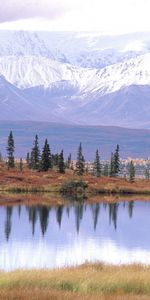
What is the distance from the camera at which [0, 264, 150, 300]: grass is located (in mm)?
27298

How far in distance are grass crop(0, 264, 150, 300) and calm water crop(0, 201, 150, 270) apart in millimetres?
7140

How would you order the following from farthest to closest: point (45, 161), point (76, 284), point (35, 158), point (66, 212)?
point (35, 158), point (45, 161), point (66, 212), point (76, 284)

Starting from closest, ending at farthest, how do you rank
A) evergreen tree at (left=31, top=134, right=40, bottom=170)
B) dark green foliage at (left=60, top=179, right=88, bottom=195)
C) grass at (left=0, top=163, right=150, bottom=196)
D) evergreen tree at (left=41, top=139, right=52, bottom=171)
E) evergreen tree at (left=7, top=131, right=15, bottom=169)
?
grass at (left=0, top=163, right=150, bottom=196) → dark green foliage at (left=60, top=179, right=88, bottom=195) → evergreen tree at (left=41, top=139, right=52, bottom=171) → evergreen tree at (left=7, top=131, right=15, bottom=169) → evergreen tree at (left=31, top=134, right=40, bottom=170)

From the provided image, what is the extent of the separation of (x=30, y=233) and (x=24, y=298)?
4237 centimetres

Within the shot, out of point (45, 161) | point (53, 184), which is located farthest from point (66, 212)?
point (45, 161)

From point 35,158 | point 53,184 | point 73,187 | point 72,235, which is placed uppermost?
point 35,158

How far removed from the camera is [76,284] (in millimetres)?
30844

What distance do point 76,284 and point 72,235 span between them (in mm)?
37155

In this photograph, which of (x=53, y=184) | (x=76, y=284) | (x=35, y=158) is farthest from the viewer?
(x=35, y=158)

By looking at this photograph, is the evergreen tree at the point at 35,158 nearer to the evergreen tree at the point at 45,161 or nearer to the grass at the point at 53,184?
the evergreen tree at the point at 45,161

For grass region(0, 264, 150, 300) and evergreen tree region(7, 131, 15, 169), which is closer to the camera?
grass region(0, 264, 150, 300)

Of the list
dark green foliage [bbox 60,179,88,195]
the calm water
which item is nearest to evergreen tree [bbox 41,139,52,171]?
dark green foliage [bbox 60,179,88,195]

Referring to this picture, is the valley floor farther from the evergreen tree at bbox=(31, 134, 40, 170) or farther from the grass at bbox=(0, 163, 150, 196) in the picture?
the evergreen tree at bbox=(31, 134, 40, 170)

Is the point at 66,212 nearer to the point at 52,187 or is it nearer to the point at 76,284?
the point at 52,187
